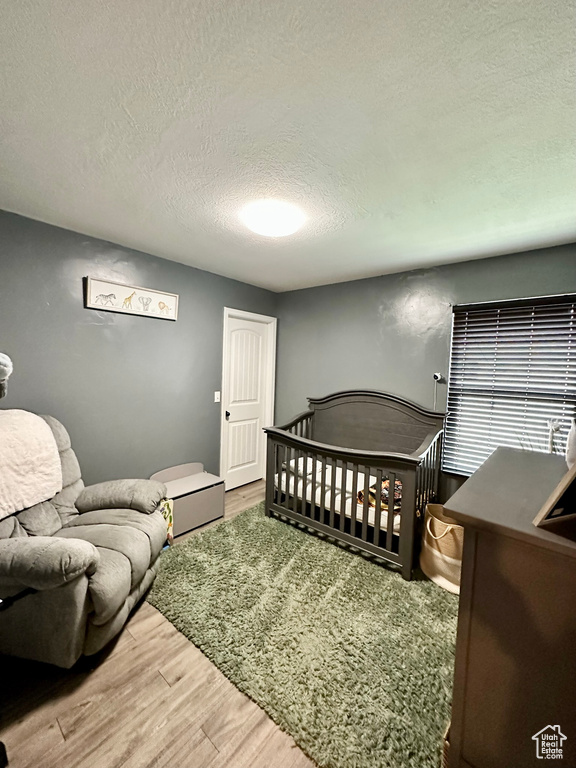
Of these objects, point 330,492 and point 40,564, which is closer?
point 40,564

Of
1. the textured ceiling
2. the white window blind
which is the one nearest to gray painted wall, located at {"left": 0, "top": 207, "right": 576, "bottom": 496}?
the white window blind

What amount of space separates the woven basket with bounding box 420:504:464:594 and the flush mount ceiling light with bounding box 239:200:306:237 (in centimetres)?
212

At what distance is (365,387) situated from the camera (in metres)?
3.25

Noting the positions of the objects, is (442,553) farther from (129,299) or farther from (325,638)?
(129,299)

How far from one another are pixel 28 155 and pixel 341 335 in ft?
9.12

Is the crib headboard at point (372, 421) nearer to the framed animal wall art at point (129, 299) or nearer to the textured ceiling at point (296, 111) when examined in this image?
the textured ceiling at point (296, 111)

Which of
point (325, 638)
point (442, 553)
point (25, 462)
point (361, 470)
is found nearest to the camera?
point (325, 638)

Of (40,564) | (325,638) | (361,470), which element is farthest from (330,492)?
(40,564)

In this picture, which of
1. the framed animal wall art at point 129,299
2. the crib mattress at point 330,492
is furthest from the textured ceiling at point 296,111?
the crib mattress at point 330,492

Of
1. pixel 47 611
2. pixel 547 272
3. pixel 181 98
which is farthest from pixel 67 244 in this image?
pixel 547 272

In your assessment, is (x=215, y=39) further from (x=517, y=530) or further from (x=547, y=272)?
(x=547, y=272)

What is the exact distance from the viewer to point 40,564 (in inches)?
48.5

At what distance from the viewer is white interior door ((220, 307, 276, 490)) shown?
3.48m

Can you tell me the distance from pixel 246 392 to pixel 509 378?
2689mm
